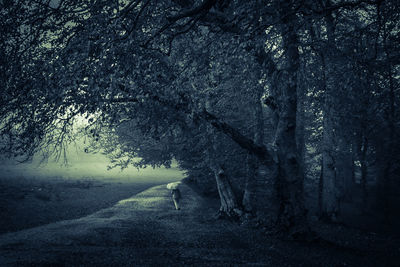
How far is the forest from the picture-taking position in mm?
5688

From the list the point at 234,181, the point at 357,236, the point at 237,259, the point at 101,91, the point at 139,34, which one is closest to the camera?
the point at 101,91

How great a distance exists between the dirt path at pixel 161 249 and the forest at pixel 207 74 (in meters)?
1.28

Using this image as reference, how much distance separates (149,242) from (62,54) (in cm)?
663

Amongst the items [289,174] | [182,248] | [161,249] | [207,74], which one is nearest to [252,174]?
[289,174]

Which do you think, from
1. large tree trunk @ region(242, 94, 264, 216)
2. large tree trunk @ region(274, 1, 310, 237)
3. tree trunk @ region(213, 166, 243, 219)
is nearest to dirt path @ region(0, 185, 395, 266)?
large tree trunk @ region(274, 1, 310, 237)

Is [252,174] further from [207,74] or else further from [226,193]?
[207,74]

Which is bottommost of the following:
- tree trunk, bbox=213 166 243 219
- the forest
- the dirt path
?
the dirt path

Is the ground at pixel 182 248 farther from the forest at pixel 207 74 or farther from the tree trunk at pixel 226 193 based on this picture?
the tree trunk at pixel 226 193

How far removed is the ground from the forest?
1162 millimetres

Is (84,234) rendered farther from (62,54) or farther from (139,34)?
(139,34)

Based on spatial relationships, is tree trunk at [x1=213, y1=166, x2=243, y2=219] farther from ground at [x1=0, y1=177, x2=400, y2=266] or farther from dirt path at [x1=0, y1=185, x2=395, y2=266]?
dirt path at [x1=0, y1=185, x2=395, y2=266]

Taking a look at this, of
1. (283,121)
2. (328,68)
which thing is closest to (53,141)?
(283,121)

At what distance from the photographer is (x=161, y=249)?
7977mm

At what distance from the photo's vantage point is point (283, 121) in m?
9.04
